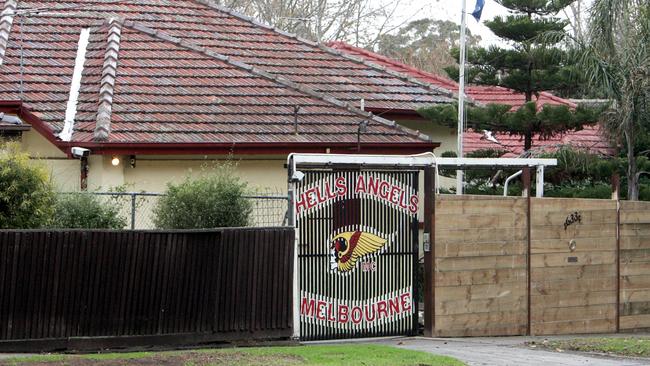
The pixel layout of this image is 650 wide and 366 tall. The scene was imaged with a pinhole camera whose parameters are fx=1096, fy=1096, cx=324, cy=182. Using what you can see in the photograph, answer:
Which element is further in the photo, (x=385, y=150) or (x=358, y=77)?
(x=358, y=77)

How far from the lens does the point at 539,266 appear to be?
16.5m

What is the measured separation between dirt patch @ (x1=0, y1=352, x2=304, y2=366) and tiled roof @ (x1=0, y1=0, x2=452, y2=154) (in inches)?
246

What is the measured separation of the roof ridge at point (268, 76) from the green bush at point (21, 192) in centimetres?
842

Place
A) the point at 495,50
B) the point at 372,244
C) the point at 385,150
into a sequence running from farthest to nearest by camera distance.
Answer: the point at 495,50 < the point at 385,150 < the point at 372,244

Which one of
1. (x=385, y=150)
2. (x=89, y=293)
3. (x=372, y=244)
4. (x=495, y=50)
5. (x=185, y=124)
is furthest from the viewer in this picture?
(x=495, y=50)

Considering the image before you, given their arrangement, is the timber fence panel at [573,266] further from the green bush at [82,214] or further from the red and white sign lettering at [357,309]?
the green bush at [82,214]

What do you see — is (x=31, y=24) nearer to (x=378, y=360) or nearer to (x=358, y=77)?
(x=358, y=77)

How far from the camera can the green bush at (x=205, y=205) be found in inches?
607

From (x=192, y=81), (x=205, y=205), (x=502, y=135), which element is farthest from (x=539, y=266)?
(x=502, y=135)

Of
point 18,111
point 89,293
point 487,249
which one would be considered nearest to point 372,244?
point 487,249

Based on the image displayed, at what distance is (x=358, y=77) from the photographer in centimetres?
2431

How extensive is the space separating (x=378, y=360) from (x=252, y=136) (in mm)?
7588

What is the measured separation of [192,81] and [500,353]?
9.37 metres

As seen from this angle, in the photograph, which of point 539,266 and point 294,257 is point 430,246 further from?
point 294,257
